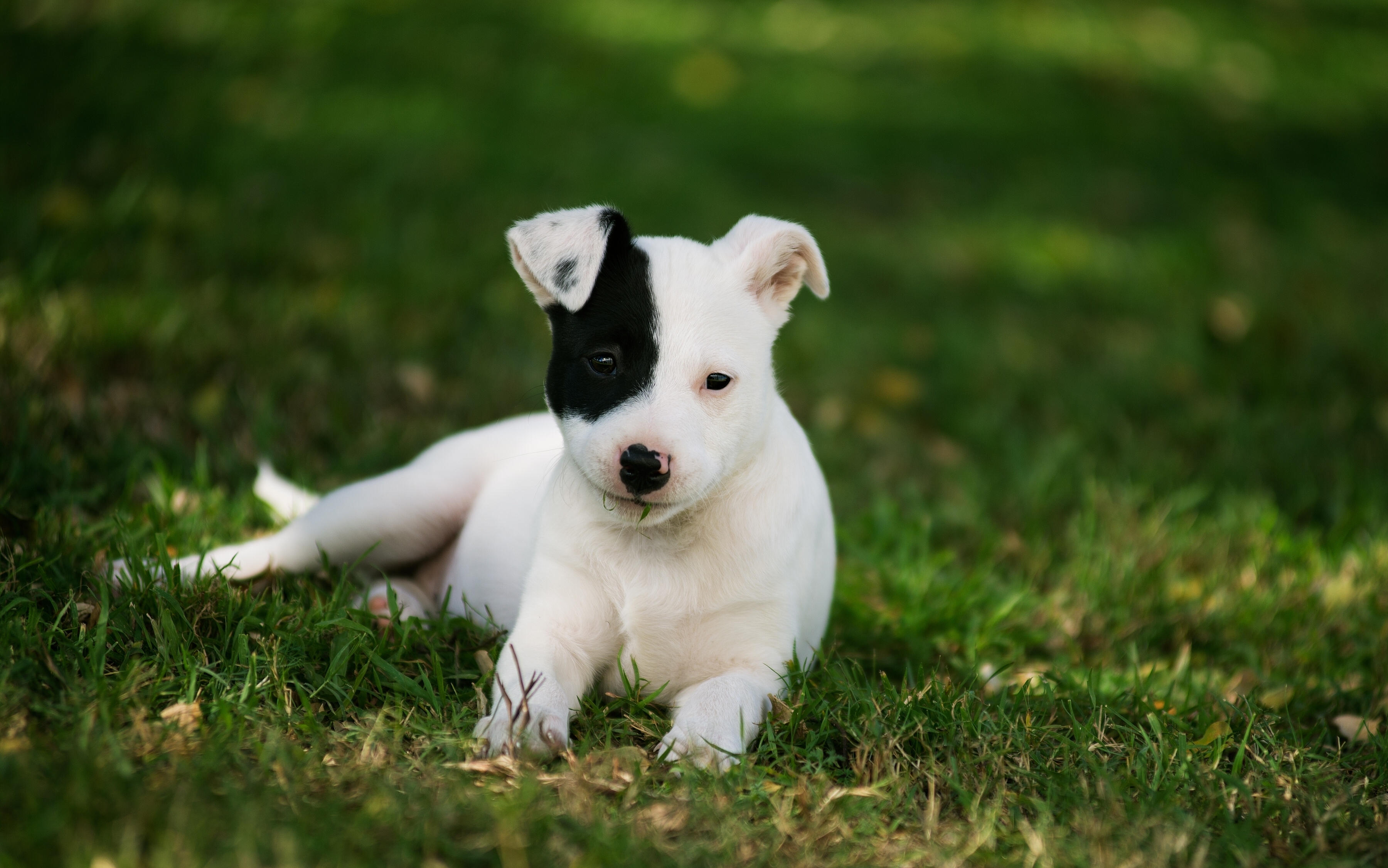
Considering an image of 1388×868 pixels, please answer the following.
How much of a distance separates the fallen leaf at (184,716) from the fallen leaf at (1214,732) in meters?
2.60

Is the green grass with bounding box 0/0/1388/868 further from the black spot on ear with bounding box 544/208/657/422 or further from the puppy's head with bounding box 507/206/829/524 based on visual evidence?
the black spot on ear with bounding box 544/208/657/422

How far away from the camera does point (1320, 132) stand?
11.1 meters

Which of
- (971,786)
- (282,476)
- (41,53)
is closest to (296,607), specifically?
(282,476)

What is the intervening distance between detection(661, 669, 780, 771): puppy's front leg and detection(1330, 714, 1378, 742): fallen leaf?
6.07 feet

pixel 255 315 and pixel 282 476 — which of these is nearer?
pixel 282 476

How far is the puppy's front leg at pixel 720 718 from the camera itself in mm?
2668

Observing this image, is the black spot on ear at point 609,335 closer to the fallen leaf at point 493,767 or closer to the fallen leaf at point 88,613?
the fallen leaf at point 493,767

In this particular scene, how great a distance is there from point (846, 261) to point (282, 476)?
4.86 metres

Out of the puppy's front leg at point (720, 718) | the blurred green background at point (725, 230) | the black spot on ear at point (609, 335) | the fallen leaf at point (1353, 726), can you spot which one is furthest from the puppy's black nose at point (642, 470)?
the fallen leaf at point (1353, 726)

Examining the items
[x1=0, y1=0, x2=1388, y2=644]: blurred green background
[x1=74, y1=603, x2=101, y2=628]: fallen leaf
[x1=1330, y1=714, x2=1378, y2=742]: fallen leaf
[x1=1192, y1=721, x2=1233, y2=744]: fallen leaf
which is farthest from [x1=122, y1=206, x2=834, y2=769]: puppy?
[x1=1330, y1=714, x2=1378, y2=742]: fallen leaf

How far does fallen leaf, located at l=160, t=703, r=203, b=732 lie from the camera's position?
2.57 metres

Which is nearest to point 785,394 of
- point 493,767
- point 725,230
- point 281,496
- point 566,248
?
point 725,230

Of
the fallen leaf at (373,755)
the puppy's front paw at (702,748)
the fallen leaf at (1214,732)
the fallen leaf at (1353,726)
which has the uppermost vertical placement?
the puppy's front paw at (702,748)

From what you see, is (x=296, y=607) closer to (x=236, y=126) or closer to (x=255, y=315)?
(x=255, y=315)
